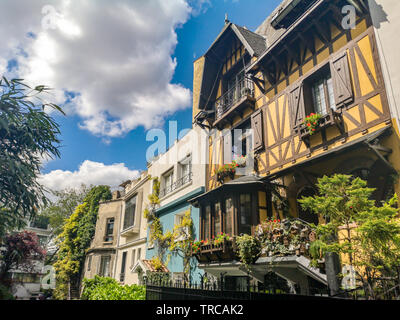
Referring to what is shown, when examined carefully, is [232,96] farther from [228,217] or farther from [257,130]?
[228,217]

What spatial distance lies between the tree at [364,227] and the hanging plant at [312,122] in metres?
2.86

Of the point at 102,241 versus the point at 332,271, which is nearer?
the point at 332,271

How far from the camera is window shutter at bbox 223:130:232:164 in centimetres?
1423

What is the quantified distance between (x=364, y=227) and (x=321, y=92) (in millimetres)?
5974

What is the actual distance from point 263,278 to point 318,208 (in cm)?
477

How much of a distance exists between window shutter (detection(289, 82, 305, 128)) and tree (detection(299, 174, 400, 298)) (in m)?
3.87

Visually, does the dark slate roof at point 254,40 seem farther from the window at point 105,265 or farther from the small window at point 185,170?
the window at point 105,265

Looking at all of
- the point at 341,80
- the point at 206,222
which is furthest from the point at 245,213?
the point at 341,80

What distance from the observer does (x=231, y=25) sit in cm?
1459

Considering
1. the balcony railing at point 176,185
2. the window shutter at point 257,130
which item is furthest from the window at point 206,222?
the window shutter at point 257,130

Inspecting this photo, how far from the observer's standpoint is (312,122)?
359 inches

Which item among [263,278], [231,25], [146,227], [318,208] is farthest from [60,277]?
[318,208]

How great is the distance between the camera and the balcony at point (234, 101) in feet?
42.0
